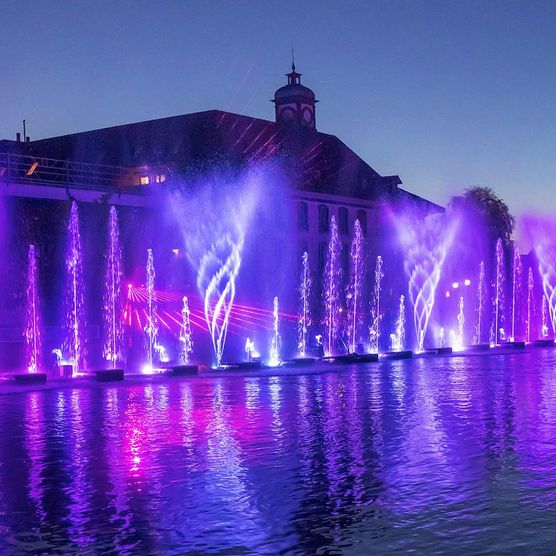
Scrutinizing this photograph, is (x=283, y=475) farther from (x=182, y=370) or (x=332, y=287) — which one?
(x=332, y=287)

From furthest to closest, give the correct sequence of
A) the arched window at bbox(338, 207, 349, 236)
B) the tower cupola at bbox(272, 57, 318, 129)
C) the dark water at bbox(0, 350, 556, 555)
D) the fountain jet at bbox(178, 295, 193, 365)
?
the tower cupola at bbox(272, 57, 318, 129)
the arched window at bbox(338, 207, 349, 236)
the fountain jet at bbox(178, 295, 193, 365)
the dark water at bbox(0, 350, 556, 555)

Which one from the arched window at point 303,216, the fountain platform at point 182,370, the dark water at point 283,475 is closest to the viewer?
the dark water at point 283,475

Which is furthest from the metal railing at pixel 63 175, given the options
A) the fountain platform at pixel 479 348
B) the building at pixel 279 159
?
the fountain platform at pixel 479 348

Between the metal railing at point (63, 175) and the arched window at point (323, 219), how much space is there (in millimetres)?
15350

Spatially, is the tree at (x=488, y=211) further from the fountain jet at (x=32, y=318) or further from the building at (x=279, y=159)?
the fountain jet at (x=32, y=318)

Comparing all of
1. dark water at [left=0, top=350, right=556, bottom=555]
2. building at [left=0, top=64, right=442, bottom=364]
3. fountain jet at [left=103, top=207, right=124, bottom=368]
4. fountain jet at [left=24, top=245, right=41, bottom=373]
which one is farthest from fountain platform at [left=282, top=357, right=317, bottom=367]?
building at [left=0, top=64, right=442, bottom=364]

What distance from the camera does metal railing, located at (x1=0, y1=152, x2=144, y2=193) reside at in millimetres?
37850

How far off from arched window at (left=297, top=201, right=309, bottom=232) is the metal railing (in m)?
12.7

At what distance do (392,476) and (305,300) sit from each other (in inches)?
1758

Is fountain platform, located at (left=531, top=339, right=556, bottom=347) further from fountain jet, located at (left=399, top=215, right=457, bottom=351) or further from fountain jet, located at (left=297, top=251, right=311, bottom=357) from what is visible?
fountain jet, located at (left=399, top=215, right=457, bottom=351)

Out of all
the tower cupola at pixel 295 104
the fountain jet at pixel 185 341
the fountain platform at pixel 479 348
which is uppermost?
the tower cupola at pixel 295 104

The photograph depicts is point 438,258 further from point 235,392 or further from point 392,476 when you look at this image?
point 392,476

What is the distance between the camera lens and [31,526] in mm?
7875

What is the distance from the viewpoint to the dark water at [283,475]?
728 cm
